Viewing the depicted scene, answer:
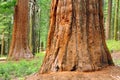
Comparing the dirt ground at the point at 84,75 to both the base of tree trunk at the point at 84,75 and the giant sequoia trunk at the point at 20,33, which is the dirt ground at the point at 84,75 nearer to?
the base of tree trunk at the point at 84,75

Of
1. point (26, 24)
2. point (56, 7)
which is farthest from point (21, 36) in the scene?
point (56, 7)

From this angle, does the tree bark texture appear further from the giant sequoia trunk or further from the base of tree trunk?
the giant sequoia trunk

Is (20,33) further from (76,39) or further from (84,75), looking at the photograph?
(84,75)

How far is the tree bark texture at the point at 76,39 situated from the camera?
21.2ft

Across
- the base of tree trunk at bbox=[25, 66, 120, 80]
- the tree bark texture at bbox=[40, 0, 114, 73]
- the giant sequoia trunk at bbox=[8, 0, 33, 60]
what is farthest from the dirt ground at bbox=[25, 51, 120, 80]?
the giant sequoia trunk at bbox=[8, 0, 33, 60]

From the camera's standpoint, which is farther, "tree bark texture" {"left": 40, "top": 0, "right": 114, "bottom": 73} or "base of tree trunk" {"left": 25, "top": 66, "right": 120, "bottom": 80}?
"tree bark texture" {"left": 40, "top": 0, "right": 114, "bottom": 73}

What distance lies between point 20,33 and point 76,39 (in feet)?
37.6

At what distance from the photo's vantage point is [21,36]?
17.8 meters

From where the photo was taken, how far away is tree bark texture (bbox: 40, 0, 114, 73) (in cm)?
647

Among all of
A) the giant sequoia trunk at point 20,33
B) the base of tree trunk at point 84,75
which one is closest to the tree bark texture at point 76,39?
the base of tree trunk at point 84,75

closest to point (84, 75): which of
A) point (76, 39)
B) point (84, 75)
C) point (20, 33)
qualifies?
point (84, 75)

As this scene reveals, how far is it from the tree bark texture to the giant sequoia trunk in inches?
426

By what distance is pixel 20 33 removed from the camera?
17.7 m

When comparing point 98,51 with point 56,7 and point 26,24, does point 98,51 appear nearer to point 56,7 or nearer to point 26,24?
point 56,7
